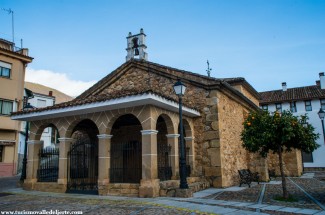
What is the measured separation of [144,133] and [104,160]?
1822 mm

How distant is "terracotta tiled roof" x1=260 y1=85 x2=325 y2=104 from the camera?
29.2 metres

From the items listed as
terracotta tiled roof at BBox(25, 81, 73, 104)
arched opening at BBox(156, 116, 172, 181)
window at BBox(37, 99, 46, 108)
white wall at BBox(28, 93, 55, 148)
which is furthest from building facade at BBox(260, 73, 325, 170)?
terracotta tiled roof at BBox(25, 81, 73, 104)

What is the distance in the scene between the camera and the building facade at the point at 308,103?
28.0 m

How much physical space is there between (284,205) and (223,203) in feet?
4.85

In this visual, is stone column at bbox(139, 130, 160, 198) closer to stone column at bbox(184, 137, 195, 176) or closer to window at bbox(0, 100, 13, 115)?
stone column at bbox(184, 137, 195, 176)

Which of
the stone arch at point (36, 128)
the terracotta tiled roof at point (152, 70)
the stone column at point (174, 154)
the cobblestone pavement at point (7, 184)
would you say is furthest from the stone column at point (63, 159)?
the stone column at point (174, 154)

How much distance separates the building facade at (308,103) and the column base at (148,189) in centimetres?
2093

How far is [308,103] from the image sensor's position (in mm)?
29391

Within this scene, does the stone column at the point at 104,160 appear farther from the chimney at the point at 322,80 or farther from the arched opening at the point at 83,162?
the chimney at the point at 322,80

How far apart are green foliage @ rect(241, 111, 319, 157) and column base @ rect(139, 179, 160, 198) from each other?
3.11 m

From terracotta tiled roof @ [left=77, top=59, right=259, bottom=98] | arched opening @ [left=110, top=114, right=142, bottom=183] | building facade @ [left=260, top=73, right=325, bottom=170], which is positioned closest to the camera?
terracotta tiled roof @ [left=77, top=59, right=259, bottom=98]

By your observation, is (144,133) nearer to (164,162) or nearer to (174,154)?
(174,154)

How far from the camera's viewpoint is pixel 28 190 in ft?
35.0

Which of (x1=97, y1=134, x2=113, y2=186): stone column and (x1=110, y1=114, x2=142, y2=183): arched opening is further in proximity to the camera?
(x1=110, y1=114, x2=142, y2=183): arched opening
